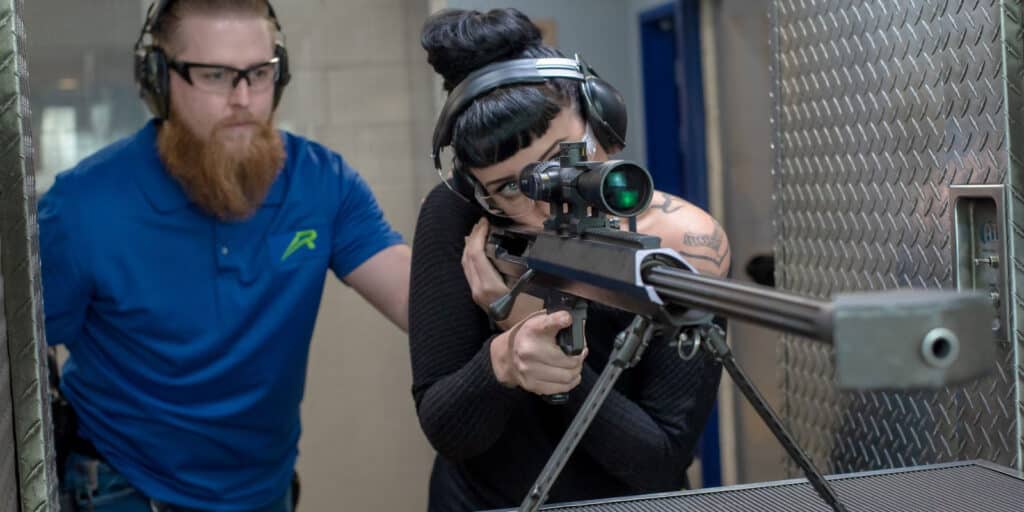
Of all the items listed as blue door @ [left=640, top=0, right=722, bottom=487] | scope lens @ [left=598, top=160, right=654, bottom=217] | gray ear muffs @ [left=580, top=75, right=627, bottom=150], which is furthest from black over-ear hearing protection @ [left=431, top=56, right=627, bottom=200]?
blue door @ [left=640, top=0, right=722, bottom=487]

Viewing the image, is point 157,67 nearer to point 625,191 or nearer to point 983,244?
point 625,191

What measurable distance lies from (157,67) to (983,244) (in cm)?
148

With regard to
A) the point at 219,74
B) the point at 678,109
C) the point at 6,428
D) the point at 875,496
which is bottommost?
the point at 875,496

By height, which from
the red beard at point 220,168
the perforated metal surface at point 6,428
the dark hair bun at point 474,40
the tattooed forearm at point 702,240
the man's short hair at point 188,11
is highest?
the man's short hair at point 188,11

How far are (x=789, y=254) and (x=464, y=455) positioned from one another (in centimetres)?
79

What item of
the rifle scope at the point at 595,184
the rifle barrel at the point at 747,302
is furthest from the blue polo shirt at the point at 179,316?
the rifle barrel at the point at 747,302

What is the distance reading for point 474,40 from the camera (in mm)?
1360

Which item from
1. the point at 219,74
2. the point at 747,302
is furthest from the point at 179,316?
the point at 747,302

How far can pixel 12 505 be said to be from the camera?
1146 mm

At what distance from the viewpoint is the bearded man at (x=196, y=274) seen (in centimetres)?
197

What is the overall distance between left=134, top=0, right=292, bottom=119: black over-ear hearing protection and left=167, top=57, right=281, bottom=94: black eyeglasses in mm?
23

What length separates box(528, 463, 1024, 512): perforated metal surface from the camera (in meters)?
1.11

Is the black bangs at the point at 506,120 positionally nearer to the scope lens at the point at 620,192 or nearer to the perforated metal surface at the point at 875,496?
A: the scope lens at the point at 620,192

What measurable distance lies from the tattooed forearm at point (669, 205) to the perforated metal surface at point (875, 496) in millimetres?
397
